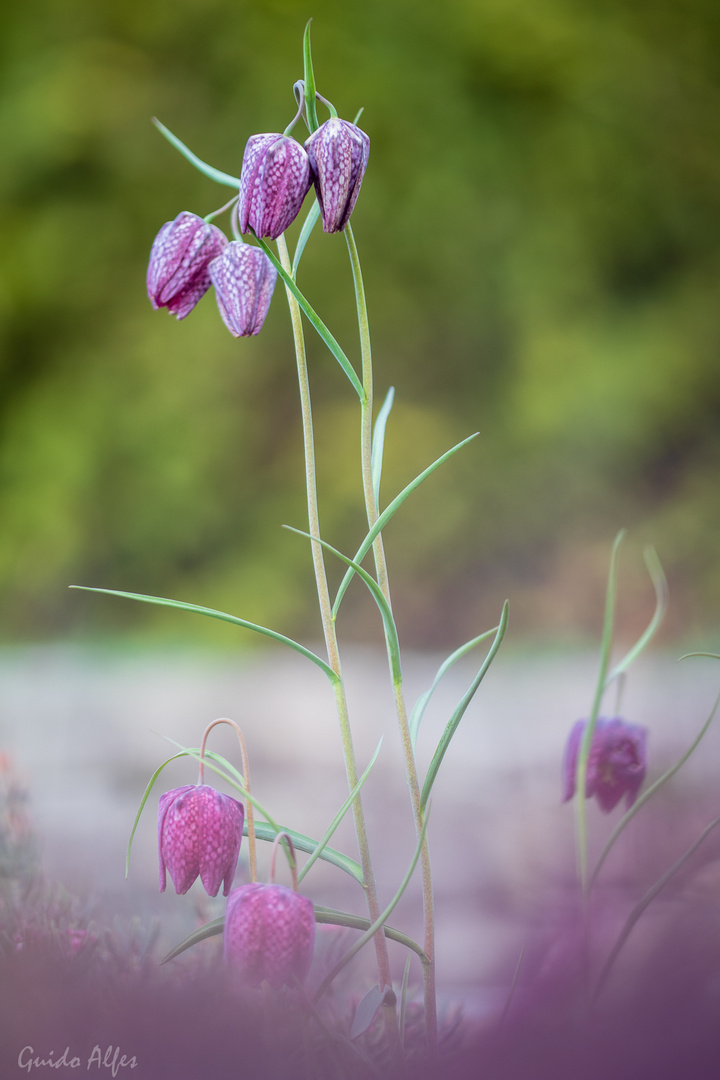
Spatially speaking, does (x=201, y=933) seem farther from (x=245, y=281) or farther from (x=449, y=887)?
(x=449, y=887)

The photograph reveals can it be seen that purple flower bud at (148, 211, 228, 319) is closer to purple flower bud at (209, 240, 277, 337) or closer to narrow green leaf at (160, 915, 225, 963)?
purple flower bud at (209, 240, 277, 337)

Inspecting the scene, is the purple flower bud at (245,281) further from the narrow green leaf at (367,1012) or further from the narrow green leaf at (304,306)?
the narrow green leaf at (367,1012)

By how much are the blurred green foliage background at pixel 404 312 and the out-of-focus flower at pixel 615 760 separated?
1854 millimetres

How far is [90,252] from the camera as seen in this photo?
2482 mm

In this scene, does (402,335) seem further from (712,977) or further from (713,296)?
(712,977)

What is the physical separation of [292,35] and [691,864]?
2.55 m

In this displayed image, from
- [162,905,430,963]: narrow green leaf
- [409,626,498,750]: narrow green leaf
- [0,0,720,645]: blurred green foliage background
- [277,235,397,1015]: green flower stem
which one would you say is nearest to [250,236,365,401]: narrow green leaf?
[277,235,397,1015]: green flower stem

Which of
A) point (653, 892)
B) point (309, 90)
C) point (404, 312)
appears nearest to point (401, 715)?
point (653, 892)

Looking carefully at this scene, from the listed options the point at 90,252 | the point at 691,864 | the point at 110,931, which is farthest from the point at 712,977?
the point at 90,252

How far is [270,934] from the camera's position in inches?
14.0

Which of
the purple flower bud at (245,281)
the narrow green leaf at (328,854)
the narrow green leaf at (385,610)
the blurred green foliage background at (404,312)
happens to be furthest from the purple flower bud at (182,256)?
the blurred green foliage background at (404,312)

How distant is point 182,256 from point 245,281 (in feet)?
0.15

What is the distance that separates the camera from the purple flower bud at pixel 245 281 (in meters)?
0.44

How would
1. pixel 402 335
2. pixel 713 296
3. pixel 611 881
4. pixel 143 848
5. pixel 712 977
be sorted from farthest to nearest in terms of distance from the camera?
pixel 402 335, pixel 713 296, pixel 143 848, pixel 611 881, pixel 712 977
